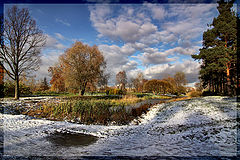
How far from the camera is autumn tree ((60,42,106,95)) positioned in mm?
17500

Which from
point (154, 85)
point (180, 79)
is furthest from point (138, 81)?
point (154, 85)

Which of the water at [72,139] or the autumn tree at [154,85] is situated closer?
the water at [72,139]

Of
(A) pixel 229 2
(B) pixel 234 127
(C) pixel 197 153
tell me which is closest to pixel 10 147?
(C) pixel 197 153

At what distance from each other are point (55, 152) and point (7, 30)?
15.0 metres

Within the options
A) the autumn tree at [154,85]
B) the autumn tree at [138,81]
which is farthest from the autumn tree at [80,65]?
the autumn tree at [138,81]

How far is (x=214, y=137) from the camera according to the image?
3.01 m

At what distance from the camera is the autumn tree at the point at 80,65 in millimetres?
17500

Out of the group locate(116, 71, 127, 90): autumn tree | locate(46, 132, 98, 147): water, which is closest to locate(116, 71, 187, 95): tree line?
locate(116, 71, 127, 90): autumn tree

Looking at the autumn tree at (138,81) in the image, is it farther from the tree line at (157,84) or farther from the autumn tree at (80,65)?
the autumn tree at (80,65)

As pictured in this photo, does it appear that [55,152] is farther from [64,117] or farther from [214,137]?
[64,117]

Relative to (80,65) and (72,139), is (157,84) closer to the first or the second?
(80,65)

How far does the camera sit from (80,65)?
58.1ft

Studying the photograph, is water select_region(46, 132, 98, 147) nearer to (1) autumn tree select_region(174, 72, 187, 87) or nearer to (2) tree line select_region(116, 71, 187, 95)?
(2) tree line select_region(116, 71, 187, 95)

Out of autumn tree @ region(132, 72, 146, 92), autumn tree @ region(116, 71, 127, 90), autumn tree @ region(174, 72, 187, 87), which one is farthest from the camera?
autumn tree @ region(116, 71, 127, 90)
